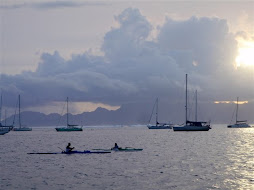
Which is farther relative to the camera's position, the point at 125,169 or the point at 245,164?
the point at 245,164

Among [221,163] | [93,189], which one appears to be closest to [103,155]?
[221,163]

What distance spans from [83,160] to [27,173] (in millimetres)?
15077

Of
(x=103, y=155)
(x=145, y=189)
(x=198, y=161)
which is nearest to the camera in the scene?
(x=145, y=189)

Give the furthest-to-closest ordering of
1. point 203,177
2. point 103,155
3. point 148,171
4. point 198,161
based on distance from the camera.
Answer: point 103,155 → point 198,161 → point 148,171 → point 203,177

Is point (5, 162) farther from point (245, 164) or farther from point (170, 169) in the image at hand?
point (245, 164)

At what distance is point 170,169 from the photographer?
2288 inches

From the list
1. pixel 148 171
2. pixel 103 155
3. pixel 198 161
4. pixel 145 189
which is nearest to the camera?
pixel 145 189

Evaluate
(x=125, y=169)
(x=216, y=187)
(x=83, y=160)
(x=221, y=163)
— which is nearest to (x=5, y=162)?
(x=83, y=160)

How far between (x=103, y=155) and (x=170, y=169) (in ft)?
76.9

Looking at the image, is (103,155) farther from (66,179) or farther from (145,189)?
(145,189)

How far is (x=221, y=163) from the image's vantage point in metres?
65.7

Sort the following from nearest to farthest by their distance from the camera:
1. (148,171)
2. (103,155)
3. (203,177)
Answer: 1. (203,177)
2. (148,171)
3. (103,155)

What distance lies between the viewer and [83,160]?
70.8 meters

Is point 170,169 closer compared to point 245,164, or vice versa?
point 170,169
